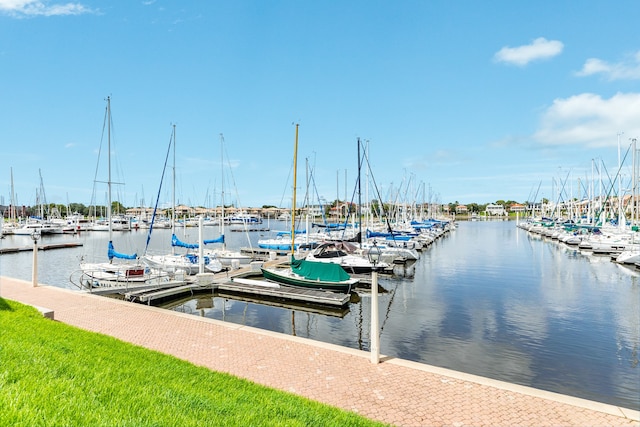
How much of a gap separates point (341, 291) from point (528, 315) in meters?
9.29

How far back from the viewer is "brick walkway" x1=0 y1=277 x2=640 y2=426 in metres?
6.36

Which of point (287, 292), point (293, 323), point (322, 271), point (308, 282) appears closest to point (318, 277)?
point (322, 271)

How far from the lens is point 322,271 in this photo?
2183 centimetres

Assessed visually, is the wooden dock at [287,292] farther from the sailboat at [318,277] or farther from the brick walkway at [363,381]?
the brick walkway at [363,381]

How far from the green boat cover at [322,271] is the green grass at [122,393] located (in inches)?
560

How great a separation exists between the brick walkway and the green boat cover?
10236mm

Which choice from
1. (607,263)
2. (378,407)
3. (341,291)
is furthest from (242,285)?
(607,263)

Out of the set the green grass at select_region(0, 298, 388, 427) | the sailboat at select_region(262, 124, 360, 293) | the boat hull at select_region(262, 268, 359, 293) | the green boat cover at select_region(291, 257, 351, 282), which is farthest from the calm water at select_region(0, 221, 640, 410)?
the green grass at select_region(0, 298, 388, 427)

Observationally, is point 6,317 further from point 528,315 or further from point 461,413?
point 528,315

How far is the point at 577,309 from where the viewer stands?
62.4ft

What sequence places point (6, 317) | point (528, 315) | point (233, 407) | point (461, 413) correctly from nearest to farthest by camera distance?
1. point (233, 407)
2. point (461, 413)
3. point (6, 317)
4. point (528, 315)

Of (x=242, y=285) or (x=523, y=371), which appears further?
(x=242, y=285)

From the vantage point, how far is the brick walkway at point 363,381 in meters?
6.36

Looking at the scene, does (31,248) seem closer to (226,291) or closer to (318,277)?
(226,291)
